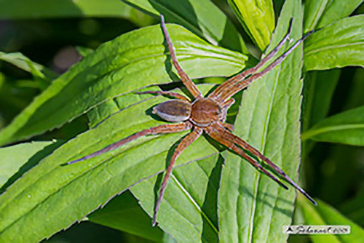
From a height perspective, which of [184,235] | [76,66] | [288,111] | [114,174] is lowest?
[184,235]

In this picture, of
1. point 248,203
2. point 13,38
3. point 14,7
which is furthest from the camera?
point 13,38

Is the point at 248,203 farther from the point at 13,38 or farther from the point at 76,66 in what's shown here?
the point at 13,38

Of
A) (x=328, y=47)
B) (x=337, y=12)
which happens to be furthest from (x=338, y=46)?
(x=337, y=12)

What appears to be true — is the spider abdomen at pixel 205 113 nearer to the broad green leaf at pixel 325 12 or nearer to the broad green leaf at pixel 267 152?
the broad green leaf at pixel 267 152

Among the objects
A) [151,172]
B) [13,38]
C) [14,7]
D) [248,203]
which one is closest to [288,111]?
[248,203]

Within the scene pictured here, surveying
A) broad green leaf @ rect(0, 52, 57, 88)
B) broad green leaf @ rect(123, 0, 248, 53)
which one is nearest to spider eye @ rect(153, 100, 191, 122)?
broad green leaf @ rect(123, 0, 248, 53)

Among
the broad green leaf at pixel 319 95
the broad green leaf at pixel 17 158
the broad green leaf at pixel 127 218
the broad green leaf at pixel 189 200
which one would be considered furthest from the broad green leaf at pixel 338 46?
the broad green leaf at pixel 17 158

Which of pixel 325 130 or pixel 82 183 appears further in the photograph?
pixel 325 130

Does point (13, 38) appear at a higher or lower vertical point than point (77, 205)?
higher

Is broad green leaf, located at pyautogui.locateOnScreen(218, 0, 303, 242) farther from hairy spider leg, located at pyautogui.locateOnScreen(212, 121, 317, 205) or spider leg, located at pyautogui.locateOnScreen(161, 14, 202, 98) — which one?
spider leg, located at pyautogui.locateOnScreen(161, 14, 202, 98)
